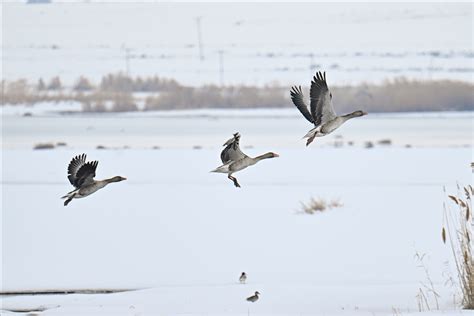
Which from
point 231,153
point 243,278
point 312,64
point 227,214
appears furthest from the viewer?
point 312,64

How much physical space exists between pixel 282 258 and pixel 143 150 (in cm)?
1126

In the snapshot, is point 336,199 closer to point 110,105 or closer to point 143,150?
point 143,150

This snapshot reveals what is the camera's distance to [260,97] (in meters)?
37.8

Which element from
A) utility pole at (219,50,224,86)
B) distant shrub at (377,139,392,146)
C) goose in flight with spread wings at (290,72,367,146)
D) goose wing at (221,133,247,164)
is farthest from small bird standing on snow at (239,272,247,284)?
utility pole at (219,50,224,86)

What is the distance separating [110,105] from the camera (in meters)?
37.8

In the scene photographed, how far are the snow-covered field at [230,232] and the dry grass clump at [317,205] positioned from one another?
0.49 feet

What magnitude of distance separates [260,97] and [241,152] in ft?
107

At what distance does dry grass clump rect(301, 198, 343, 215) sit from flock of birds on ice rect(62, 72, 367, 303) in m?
8.24

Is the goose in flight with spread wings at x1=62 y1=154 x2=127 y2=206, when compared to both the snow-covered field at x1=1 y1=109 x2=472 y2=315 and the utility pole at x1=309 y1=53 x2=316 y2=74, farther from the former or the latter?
the utility pole at x1=309 y1=53 x2=316 y2=74

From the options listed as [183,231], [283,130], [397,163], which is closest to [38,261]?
[183,231]

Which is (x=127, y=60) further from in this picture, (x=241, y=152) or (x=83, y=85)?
(x=241, y=152)

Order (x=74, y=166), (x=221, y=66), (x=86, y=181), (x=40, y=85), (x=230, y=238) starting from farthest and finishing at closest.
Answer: (x=221, y=66) → (x=40, y=85) → (x=230, y=238) → (x=74, y=166) → (x=86, y=181)

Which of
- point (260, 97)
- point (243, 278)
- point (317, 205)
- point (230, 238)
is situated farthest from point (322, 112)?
point (260, 97)

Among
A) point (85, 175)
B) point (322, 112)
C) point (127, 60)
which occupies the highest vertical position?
point (127, 60)
